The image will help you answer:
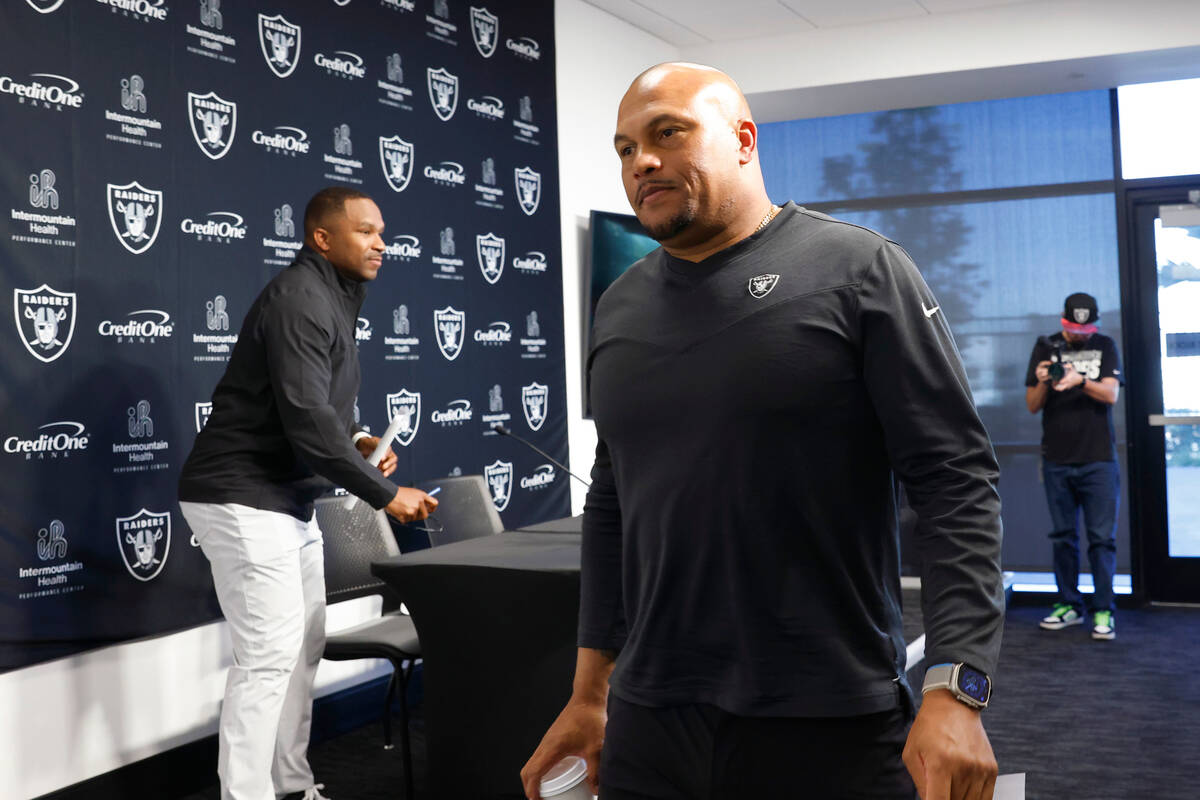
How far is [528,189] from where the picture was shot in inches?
223

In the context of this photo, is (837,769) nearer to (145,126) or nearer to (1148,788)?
(1148,788)

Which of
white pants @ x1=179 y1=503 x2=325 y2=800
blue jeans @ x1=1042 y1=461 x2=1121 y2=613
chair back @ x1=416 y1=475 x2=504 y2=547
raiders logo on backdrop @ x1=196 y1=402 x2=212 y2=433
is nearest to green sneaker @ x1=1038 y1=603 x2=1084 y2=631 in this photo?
blue jeans @ x1=1042 y1=461 x2=1121 y2=613

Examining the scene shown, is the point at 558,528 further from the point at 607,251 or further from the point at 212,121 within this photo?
the point at 607,251

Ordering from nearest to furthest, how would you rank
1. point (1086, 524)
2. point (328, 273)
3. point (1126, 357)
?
1. point (328, 273)
2. point (1086, 524)
3. point (1126, 357)

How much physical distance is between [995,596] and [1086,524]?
4963 mm

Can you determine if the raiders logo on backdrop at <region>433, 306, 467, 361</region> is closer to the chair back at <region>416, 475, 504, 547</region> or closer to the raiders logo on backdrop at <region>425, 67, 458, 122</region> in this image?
the chair back at <region>416, 475, 504, 547</region>

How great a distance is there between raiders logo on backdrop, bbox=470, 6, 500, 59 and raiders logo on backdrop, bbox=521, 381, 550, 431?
1589 millimetres

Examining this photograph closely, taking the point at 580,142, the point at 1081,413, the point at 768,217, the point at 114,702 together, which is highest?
the point at 580,142

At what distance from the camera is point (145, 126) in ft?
11.6

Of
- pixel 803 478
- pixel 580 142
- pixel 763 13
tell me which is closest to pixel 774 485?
pixel 803 478

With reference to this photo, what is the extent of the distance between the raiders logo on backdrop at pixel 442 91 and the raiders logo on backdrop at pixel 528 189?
551 mm

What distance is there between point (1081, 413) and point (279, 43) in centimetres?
407

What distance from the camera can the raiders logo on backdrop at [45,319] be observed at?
314 centimetres

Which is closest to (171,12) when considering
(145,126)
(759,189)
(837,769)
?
(145,126)
